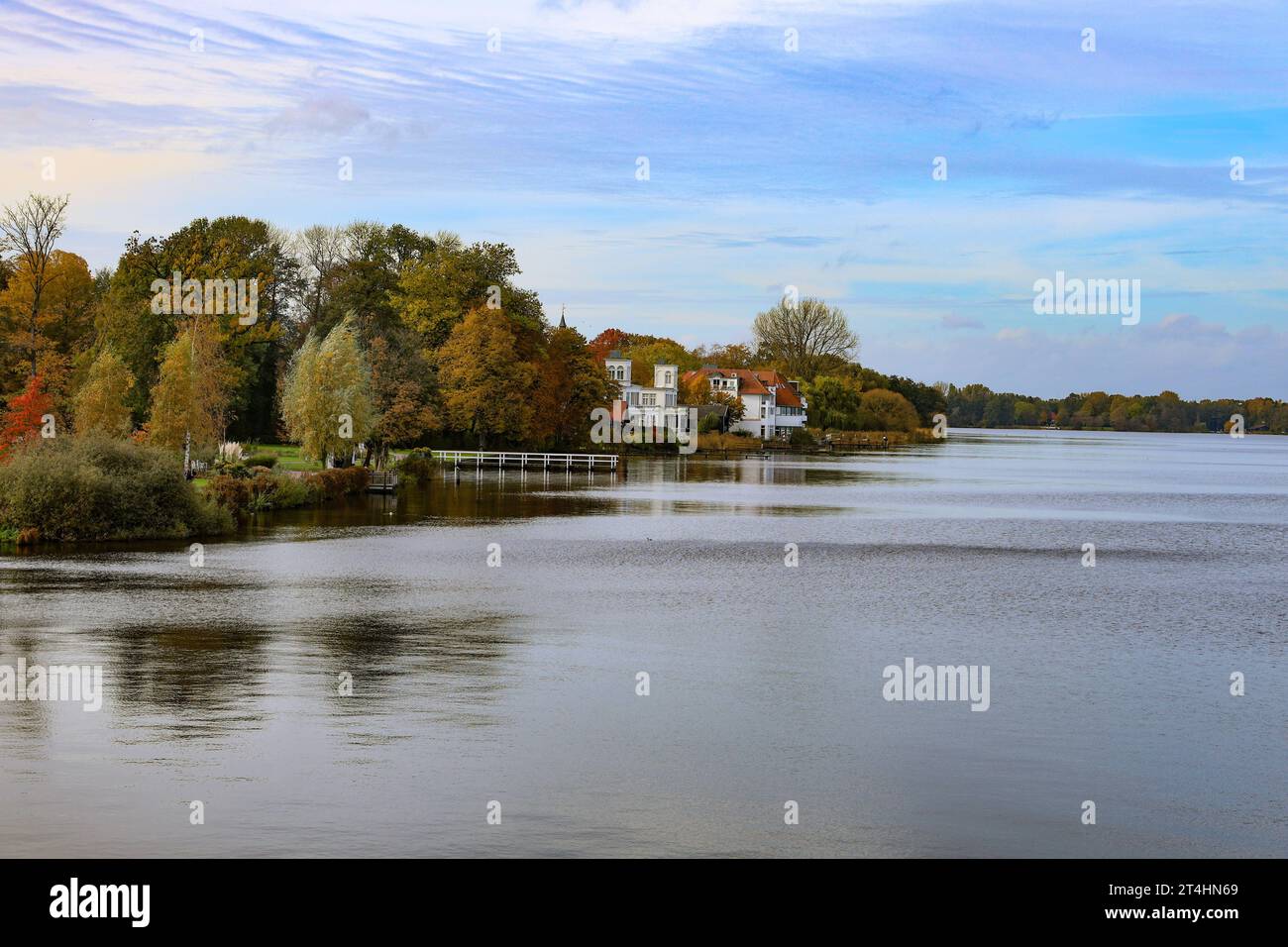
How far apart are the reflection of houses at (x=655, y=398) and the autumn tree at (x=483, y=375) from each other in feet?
141

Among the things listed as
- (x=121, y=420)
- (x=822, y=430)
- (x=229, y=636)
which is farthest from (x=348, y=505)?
(x=822, y=430)

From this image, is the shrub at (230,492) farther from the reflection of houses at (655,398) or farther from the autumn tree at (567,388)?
the reflection of houses at (655,398)

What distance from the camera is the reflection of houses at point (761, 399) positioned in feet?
491

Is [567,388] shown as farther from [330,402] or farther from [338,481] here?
[338,481]

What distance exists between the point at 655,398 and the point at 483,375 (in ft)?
164

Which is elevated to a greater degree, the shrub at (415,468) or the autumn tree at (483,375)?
the autumn tree at (483,375)

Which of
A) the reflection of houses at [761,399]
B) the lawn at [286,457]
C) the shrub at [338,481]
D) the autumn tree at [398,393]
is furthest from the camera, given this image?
the reflection of houses at [761,399]

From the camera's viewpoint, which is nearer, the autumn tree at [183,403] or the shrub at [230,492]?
the shrub at [230,492]

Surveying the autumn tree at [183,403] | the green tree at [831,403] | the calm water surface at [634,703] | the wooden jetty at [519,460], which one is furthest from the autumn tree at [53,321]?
the green tree at [831,403]

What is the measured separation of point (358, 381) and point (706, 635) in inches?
1776

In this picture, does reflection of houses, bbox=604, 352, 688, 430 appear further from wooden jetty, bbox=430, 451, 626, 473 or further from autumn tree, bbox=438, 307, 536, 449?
autumn tree, bbox=438, 307, 536, 449

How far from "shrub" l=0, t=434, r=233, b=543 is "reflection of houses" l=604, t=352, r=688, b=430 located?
96.2 metres

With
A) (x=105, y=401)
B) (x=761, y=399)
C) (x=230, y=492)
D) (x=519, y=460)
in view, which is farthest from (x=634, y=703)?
(x=761, y=399)

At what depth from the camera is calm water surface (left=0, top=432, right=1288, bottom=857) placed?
12.7 metres
